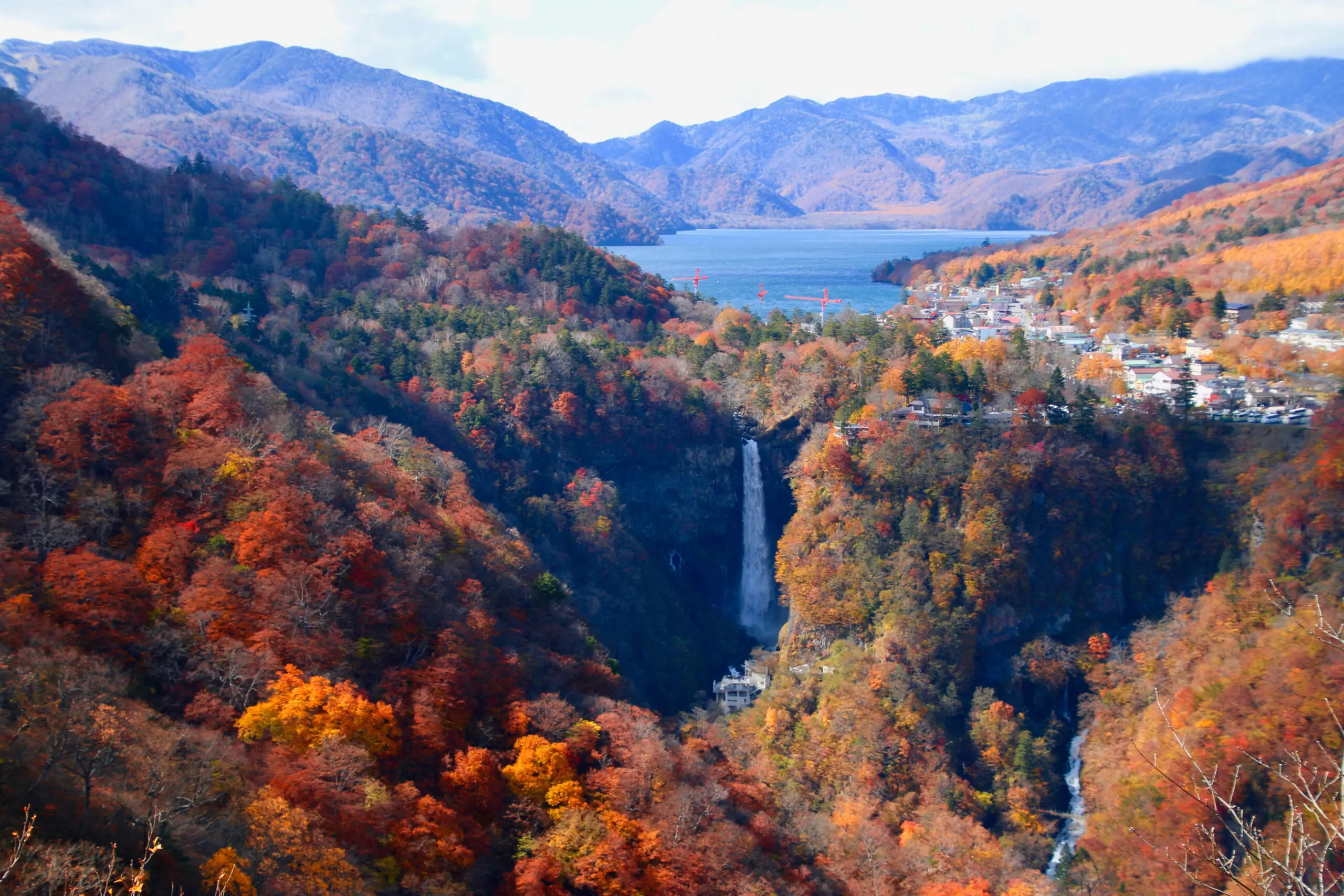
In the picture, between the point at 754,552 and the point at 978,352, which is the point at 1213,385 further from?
the point at 754,552

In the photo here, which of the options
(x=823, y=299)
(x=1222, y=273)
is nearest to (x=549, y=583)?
(x=1222, y=273)

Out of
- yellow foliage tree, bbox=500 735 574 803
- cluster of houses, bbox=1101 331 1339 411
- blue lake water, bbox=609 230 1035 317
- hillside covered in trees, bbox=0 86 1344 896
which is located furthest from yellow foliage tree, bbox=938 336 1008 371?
yellow foliage tree, bbox=500 735 574 803

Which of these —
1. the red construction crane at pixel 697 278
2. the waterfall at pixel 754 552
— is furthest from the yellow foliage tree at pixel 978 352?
the red construction crane at pixel 697 278

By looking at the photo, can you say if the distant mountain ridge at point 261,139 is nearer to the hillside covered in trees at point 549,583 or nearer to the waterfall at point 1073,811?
the hillside covered in trees at point 549,583

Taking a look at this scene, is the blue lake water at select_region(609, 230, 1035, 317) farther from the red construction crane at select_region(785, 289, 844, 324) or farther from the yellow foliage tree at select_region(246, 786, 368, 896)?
the yellow foliage tree at select_region(246, 786, 368, 896)

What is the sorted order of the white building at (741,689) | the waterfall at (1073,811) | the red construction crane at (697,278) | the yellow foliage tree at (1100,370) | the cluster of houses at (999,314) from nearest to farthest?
the waterfall at (1073,811) < the white building at (741,689) < the yellow foliage tree at (1100,370) < the cluster of houses at (999,314) < the red construction crane at (697,278)
